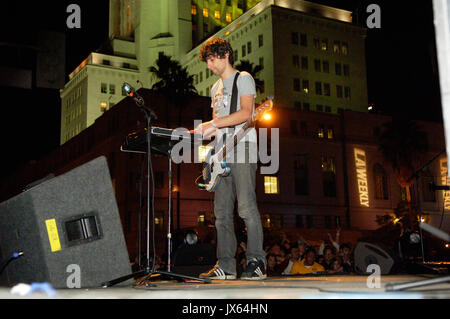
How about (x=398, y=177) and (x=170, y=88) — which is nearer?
(x=170, y=88)

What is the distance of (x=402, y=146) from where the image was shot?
47.4m

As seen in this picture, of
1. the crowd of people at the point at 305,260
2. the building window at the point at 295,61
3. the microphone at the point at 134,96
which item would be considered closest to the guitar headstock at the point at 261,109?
the microphone at the point at 134,96

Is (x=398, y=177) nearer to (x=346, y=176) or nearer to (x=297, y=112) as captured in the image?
(x=346, y=176)

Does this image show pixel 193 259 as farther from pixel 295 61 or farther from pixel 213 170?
pixel 295 61

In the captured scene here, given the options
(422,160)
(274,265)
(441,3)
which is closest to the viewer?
(441,3)

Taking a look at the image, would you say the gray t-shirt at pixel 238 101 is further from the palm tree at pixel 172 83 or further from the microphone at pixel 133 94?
the palm tree at pixel 172 83

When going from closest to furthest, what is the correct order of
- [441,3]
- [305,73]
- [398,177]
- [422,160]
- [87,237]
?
[441,3] → [87,237] → [398,177] → [422,160] → [305,73]

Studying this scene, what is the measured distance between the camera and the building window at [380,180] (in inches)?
2053

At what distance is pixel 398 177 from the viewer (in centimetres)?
4856

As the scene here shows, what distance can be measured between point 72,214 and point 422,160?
5436cm

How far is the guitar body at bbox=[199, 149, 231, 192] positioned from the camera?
4.61 metres

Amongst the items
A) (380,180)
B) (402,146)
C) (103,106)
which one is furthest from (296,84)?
(103,106)

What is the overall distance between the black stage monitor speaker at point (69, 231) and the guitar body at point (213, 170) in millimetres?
1470

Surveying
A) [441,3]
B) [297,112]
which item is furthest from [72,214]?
[297,112]
